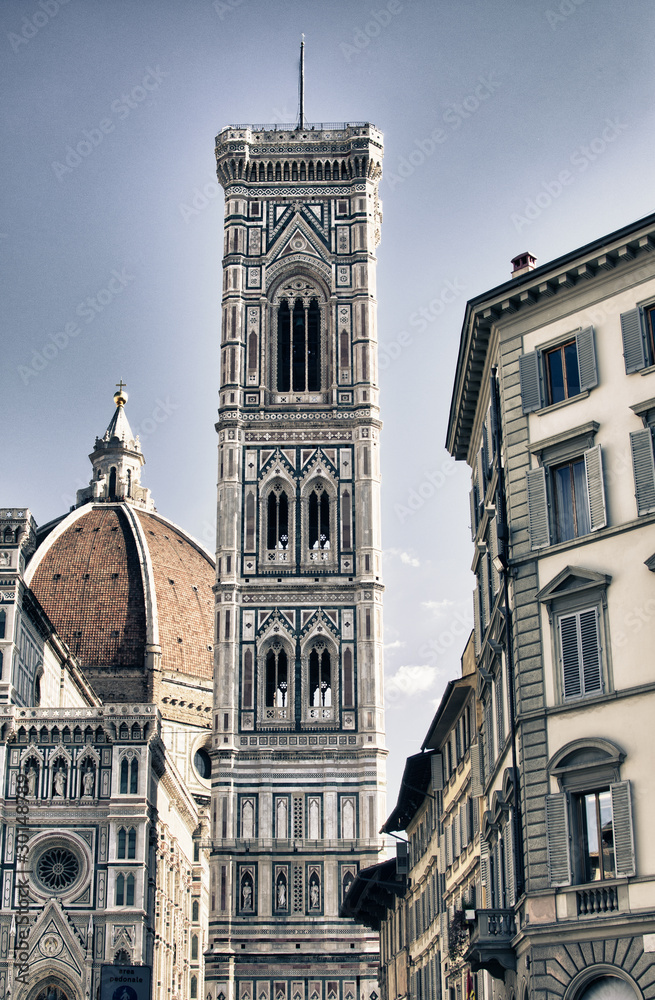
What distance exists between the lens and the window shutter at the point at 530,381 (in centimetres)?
2397

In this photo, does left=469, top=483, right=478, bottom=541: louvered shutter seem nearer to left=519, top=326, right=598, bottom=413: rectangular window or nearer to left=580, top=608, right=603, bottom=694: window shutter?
left=519, top=326, right=598, bottom=413: rectangular window

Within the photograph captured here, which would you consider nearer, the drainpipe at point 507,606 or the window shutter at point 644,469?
the window shutter at point 644,469

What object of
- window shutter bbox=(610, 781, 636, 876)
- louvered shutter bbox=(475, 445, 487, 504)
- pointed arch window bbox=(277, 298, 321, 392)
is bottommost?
window shutter bbox=(610, 781, 636, 876)

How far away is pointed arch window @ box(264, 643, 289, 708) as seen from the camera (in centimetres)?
6581

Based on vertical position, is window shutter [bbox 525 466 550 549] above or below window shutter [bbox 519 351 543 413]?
below

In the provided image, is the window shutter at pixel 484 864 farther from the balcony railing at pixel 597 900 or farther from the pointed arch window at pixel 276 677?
the pointed arch window at pixel 276 677

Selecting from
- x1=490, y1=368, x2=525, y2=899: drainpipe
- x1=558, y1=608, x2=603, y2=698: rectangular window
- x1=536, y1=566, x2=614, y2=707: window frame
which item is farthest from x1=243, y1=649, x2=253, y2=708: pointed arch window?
x1=558, y1=608, x2=603, y2=698: rectangular window

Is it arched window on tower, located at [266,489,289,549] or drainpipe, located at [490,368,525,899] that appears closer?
drainpipe, located at [490,368,525,899]

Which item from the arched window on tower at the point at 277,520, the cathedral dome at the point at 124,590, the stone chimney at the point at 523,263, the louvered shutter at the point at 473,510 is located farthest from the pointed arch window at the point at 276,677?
the cathedral dome at the point at 124,590

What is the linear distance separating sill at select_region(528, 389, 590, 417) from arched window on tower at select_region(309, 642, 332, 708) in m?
43.6

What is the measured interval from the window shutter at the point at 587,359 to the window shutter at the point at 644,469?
A: 1.46m

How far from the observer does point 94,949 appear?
67.6m

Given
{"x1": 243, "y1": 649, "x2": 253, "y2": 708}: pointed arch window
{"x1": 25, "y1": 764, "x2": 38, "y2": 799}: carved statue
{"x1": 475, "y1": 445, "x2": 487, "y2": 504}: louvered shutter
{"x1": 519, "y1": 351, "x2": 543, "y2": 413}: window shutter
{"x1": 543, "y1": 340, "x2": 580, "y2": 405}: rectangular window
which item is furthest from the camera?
{"x1": 25, "y1": 764, "x2": 38, "y2": 799}: carved statue

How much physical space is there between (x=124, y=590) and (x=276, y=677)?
59856mm
